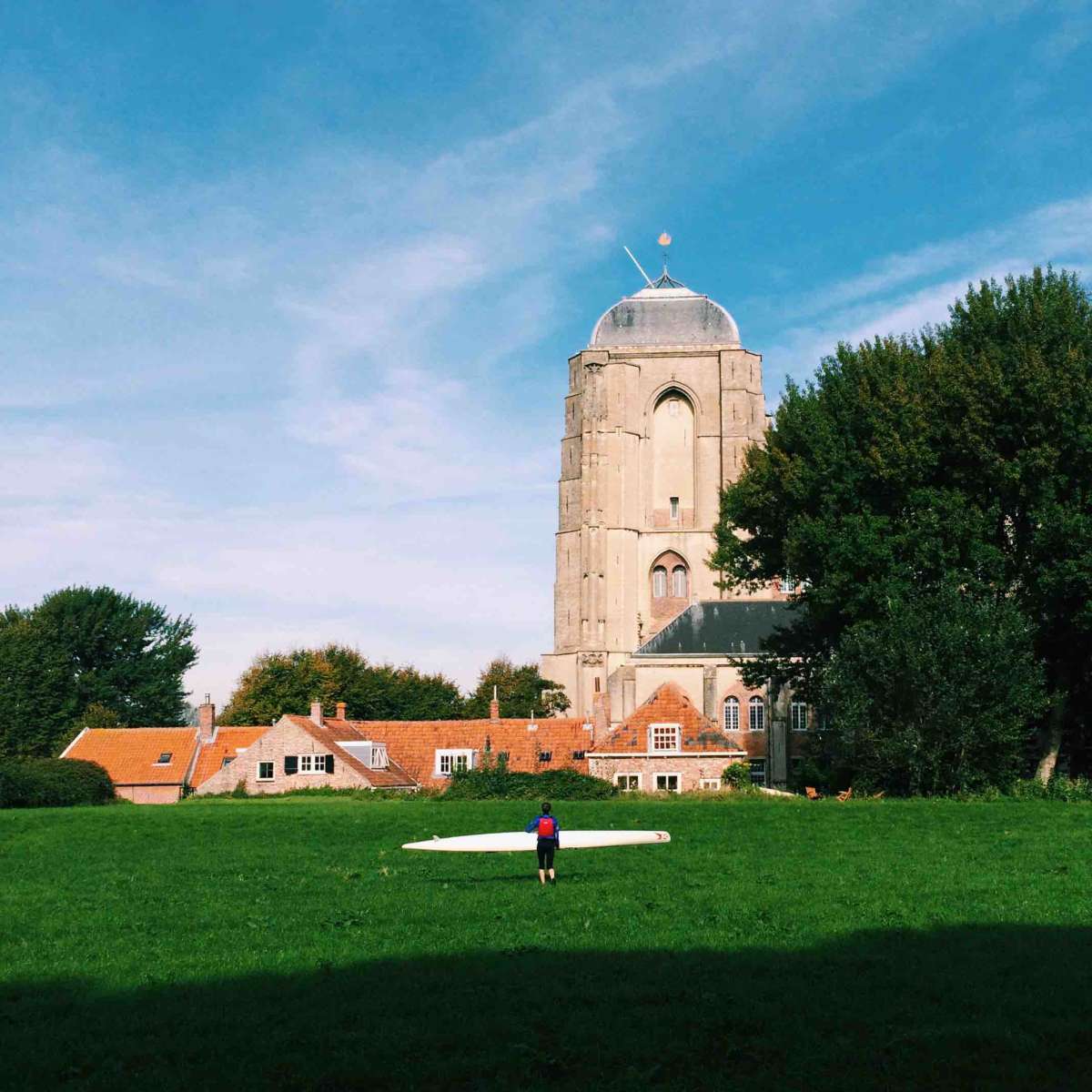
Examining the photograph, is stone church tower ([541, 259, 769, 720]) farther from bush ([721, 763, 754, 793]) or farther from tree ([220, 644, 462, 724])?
bush ([721, 763, 754, 793])

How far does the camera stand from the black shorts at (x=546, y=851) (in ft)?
65.0

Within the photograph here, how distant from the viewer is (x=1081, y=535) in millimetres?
37594

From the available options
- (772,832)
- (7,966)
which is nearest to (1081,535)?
(772,832)

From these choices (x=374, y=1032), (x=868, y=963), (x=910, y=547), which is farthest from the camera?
(x=910, y=547)

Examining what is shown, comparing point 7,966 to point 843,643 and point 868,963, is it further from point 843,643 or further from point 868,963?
point 843,643

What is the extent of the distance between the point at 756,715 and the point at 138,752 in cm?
3652

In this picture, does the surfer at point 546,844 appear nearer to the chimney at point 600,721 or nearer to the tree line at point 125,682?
the chimney at point 600,721

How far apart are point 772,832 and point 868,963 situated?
1675 cm

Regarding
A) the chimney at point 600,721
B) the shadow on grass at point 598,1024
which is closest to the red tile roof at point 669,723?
the chimney at point 600,721

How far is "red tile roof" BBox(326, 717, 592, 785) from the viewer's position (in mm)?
65500

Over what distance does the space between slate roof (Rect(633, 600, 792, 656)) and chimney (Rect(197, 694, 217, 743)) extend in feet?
87.3

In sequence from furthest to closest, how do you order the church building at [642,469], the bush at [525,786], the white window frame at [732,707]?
the church building at [642,469], the white window frame at [732,707], the bush at [525,786]

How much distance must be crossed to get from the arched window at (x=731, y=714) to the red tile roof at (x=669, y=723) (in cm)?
2219

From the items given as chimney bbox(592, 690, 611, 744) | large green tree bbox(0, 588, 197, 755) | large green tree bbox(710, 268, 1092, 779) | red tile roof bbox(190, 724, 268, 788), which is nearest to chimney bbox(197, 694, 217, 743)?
red tile roof bbox(190, 724, 268, 788)
